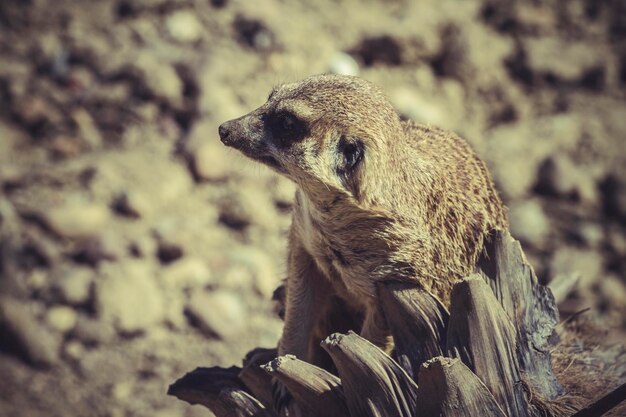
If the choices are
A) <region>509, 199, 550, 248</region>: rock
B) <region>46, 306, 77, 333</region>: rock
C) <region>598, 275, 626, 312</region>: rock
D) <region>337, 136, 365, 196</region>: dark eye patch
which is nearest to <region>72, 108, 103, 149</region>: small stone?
<region>46, 306, 77, 333</region>: rock

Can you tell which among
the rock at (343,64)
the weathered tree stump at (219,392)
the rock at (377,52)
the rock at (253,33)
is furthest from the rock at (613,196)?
the weathered tree stump at (219,392)

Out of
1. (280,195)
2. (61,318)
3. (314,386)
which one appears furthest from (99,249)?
(314,386)

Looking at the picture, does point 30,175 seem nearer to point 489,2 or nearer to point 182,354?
point 182,354

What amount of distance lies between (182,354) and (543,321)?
2.86 meters

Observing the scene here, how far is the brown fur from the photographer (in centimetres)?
224

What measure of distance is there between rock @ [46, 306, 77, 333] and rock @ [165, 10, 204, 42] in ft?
7.93

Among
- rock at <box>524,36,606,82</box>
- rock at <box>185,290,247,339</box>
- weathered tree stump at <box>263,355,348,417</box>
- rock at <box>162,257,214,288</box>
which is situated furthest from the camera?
rock at <box>524,36,606,82</box>

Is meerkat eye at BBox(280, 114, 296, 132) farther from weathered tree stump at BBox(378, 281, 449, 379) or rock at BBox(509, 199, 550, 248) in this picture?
rock at BBox(509, 199, 550, 248)

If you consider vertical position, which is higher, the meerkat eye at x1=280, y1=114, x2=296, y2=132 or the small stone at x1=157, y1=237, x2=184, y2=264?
the small stone at x1=157, y1=237, x2=184, y2=264

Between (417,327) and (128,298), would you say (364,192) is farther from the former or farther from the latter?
(128,298)

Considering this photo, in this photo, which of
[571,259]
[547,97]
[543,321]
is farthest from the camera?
[547,97]

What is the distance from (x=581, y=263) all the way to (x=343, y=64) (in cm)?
243

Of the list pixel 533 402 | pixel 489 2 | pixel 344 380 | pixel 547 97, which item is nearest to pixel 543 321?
pixel 533 402

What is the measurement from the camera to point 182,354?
4.41m
